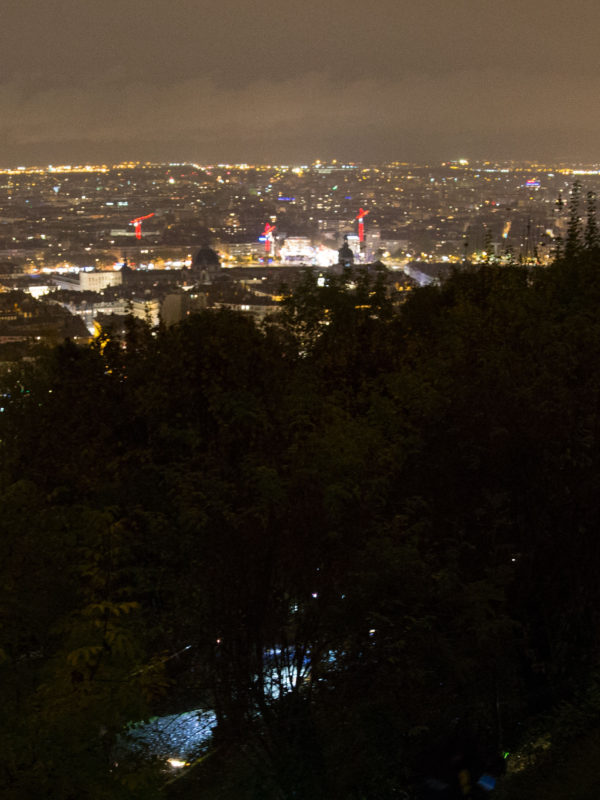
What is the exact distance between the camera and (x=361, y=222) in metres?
54.2

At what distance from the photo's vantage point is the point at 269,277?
34.7 metres

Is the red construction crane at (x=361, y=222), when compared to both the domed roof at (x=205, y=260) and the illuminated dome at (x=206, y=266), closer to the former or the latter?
the domed roof at (x=205, y=260)

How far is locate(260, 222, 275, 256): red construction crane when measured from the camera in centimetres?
5241

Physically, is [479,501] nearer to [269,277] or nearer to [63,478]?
[63,478]

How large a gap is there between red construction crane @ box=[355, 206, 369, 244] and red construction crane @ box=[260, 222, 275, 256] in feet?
16.7

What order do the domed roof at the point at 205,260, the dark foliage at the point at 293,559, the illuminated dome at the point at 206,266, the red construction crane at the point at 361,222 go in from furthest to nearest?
the red construction crane at the point at 361,222 < the domed roof at the point at 205,260 < the illuminated dome at the point at 206,266 < the dark foliage at the point at 293,559

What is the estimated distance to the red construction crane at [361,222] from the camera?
164 feet

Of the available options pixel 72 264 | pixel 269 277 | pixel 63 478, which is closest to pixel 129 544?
pixel 63 478

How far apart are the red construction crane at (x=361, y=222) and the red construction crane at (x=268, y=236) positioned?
16.7 ft

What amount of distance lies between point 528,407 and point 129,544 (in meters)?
1.81

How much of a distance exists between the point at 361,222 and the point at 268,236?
5382 mm

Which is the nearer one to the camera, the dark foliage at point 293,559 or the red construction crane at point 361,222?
the dark foliage at point 293,559

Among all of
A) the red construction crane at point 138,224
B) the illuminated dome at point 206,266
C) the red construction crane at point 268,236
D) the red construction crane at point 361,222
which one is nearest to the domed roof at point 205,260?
the illuminated dome at point 206,266

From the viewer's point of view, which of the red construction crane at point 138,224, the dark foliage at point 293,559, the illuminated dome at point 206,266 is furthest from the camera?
the red construction crane at point 138,224
